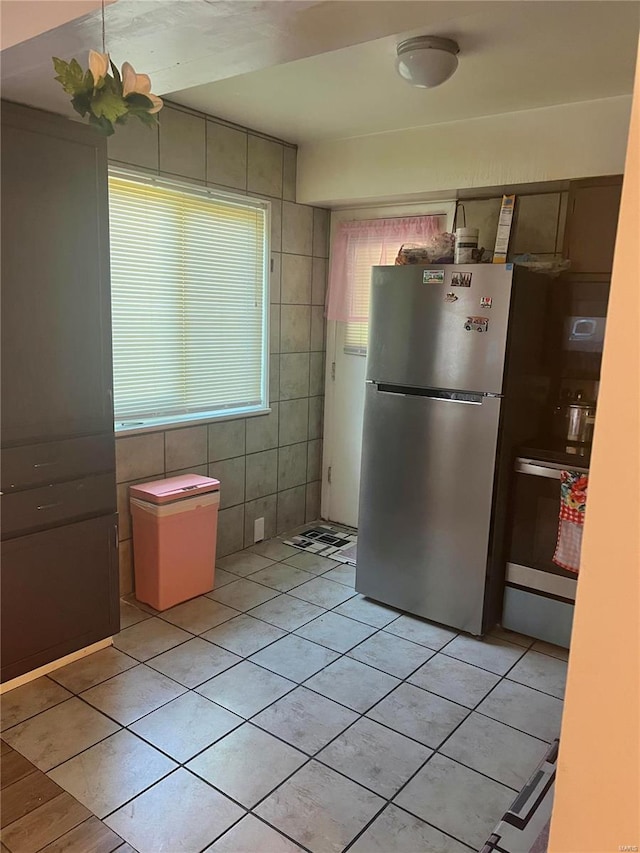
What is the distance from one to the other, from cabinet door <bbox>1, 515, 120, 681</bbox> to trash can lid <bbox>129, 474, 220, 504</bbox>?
36cm

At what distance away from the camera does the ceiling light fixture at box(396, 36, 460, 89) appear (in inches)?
85.2

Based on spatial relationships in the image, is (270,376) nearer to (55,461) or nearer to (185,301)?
(185,301)

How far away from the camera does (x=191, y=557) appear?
3088 millimetres

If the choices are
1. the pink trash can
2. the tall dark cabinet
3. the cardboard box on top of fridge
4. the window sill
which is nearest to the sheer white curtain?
the cardboard box on top of fridge

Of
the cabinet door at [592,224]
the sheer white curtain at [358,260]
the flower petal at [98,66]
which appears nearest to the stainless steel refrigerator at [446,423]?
the cabinet door at [592,224]

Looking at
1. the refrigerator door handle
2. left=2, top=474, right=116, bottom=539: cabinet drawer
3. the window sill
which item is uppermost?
the refrigerator door handle

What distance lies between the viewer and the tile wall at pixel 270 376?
3.06m

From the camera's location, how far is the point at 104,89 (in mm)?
1334

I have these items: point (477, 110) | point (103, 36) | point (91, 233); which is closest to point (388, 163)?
point (477, 110)

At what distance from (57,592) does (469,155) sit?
8.94 ft

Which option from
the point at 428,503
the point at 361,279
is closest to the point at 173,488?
the point at 428,503

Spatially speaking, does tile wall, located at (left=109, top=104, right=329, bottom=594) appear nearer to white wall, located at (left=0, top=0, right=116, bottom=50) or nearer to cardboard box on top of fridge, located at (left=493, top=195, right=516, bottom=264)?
white wall, located at (left=0, top=0, right=116, bottom=50)

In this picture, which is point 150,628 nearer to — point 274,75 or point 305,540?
point 305,540

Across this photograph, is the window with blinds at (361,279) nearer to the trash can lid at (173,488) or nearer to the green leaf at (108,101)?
the trash can lid at (173,488)
